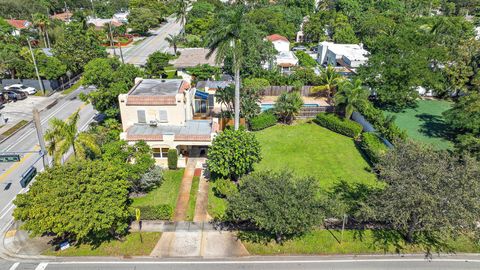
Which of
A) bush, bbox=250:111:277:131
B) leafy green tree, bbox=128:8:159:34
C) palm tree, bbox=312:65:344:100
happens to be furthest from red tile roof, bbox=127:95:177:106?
leafy green tree, bbox=128:8:159:34

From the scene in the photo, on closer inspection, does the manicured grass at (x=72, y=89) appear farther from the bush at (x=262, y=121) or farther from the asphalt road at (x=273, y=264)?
the asphalt road at (x=273, y=264)

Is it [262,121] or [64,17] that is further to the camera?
[64,17]

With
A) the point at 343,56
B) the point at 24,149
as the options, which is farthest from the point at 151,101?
the point at 343,56

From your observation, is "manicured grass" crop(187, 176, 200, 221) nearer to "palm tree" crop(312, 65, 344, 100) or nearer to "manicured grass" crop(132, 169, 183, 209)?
"manicured grass" crop(132, 169, 183, 209)

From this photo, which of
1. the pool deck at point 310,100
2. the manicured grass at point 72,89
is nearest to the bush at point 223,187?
the pool deck at point 310,100

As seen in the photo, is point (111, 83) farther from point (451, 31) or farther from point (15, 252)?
point (451, 31)

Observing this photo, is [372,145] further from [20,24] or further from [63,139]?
[20,24]
